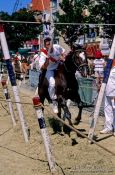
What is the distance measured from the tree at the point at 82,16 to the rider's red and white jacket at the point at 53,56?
23.6 metres

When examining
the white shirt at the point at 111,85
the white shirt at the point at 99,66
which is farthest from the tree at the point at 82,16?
the white shirt at the point at 111,85

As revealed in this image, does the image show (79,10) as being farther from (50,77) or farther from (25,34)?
(50,77)

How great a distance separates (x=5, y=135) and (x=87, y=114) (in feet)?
13.6

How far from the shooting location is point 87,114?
615 inches

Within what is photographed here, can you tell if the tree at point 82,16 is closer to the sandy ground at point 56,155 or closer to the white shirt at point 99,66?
the white shirt at point 99,66

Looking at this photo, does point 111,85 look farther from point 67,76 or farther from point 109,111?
point 67,76

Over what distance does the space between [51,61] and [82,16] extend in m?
33.5

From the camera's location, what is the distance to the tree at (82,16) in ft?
119

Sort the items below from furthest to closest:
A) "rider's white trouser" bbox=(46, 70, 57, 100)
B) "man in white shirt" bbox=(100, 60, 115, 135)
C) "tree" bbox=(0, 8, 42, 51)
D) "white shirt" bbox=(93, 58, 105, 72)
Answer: "tree" bbox=(0, 8, 42, 51), "white shirt" bbox=(93, 58, 105, 72), "rider's white trouser" bbox=(46, 70, 57, 100), "man in white shirt" bbox=(100, 60, 115, 135)

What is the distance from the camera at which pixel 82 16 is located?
4562 centimetres

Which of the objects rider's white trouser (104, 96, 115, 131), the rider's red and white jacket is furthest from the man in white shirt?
the rider's red and white jacket

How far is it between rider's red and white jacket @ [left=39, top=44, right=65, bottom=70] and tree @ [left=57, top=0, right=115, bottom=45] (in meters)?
23.6

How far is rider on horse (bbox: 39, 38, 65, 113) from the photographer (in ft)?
40.9

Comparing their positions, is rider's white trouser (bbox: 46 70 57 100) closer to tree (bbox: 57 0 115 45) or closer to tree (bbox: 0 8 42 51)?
tree (bbox: 57 0 115 45)
